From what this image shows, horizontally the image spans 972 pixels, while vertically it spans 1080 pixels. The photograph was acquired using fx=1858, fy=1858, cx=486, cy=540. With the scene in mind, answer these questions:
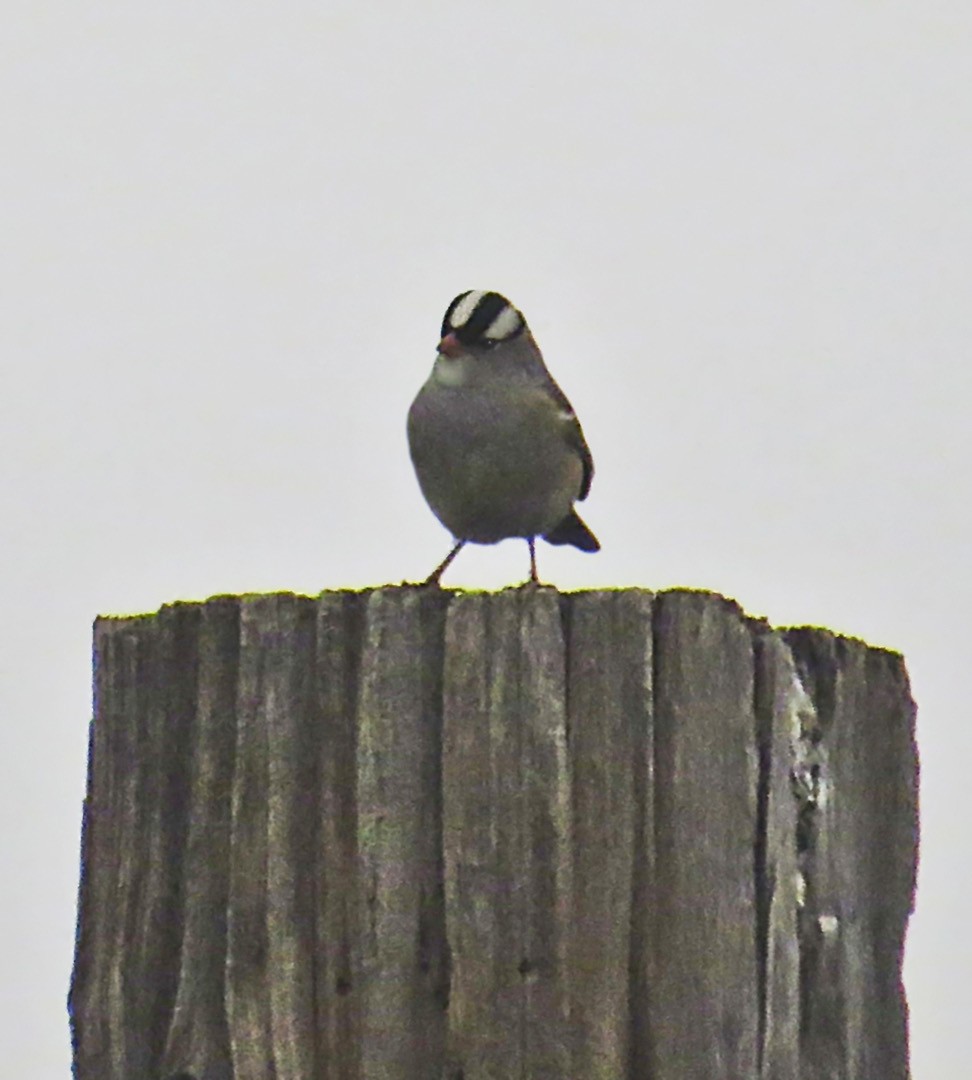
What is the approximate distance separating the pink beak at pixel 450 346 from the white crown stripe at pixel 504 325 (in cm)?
11

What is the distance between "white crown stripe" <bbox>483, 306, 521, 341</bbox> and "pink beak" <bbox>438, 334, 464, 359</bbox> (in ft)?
0.36

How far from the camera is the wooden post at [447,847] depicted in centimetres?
273

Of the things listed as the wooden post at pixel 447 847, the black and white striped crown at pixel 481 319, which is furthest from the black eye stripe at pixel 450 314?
the wooden post at pixel 447 847

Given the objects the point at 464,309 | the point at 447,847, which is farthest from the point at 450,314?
the point at 447,847

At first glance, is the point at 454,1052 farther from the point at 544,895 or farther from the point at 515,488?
the point at 515,488

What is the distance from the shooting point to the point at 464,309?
6.41 m

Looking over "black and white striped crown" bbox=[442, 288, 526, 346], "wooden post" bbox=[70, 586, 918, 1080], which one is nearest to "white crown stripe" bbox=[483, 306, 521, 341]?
"black and white striped crown" bbox=[442, 288, 526, 346]

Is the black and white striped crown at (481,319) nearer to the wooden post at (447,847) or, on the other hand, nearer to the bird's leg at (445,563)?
the bird's leg at (445,563)

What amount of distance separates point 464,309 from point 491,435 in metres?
0.59

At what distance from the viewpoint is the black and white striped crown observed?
20.7ft

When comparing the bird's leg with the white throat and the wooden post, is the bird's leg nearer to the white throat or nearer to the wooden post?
the white throat

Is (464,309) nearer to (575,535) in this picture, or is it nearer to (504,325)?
(504,325)

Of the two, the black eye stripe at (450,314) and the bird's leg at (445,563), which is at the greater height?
the black eye stripe at (450,314)

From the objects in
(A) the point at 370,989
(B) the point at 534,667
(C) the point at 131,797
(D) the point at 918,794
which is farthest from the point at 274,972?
(D) the point at 918,794
